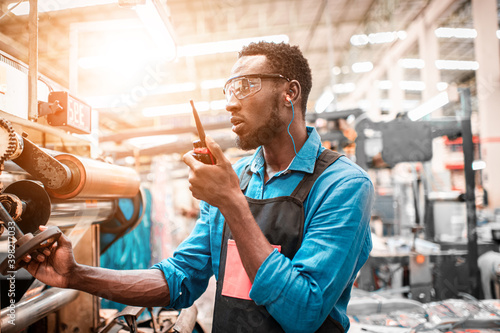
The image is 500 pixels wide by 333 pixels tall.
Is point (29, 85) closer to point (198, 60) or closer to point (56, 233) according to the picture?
point (56, 233)

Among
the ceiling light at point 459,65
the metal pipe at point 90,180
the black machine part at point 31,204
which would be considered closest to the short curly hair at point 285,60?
the metal pipe at point 90,180

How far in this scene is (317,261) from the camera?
101cm

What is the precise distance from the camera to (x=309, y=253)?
1040mm

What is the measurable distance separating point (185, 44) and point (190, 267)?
278 inches

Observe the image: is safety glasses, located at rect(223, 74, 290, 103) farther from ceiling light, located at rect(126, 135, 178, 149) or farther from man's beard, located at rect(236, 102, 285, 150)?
ceiling light, located at rect(126, 135, 178, 149)

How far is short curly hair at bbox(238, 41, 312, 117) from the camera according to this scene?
138cm

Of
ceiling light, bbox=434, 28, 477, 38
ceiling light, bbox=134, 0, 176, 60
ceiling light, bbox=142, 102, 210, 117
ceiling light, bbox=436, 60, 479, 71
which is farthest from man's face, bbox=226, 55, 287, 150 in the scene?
ceiling light, bbox=436, 60, 479, 71

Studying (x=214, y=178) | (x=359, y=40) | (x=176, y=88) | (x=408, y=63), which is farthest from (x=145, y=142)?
(x=408, y=63)

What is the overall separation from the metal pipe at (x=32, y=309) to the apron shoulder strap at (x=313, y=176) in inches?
40.3

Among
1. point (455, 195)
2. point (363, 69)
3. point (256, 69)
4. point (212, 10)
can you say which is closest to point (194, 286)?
point (256, 69)

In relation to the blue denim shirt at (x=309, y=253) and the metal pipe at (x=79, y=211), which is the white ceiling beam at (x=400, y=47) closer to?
the blue denim shirt at (x=309, y=253)

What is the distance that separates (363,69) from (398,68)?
164 cm

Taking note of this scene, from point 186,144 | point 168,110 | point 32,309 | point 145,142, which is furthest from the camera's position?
point 168,110

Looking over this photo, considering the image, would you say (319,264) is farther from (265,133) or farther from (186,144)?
(186,144)
